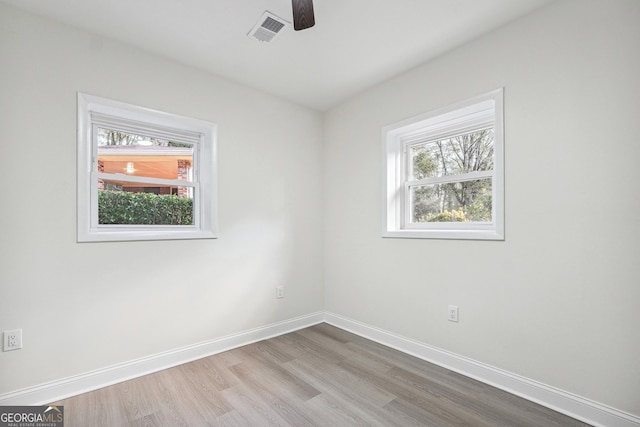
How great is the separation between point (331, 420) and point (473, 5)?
8.86 ft

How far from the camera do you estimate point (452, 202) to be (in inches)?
101

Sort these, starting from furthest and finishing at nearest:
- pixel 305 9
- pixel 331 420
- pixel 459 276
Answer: pixel 459 276, pixel 331 420, pixel 305 9

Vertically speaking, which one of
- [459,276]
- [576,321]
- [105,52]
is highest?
[105,52]

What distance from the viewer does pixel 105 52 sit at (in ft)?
7.14

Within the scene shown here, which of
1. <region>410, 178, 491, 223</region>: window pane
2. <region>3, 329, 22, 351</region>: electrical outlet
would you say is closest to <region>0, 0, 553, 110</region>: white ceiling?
<region>410, 178, 491, 223</region>: window pane

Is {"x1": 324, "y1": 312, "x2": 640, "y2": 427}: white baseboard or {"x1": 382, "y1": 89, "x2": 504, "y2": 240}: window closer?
{"x1": 324, "y1": 312, "x2": 640, "y2": 427}: white baseboard

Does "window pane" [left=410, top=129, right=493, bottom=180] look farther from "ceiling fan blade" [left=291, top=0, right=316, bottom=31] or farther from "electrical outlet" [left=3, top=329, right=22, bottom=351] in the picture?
"electrical outlet" [left=3, top=329, right=22, bottom=351]

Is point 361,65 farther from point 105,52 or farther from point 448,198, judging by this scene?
point 105,52

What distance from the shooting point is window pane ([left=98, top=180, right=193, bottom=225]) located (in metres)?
2.32

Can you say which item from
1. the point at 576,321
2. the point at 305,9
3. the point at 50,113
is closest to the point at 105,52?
the point at 50,113

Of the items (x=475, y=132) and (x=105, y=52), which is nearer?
(x=105, y=52)

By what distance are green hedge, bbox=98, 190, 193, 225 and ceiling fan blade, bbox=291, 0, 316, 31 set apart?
6.02ft

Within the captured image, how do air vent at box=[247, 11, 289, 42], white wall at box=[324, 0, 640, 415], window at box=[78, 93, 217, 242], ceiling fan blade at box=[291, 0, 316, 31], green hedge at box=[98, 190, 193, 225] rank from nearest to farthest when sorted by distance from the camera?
1. ceiling fan blade at box=[291, 0, 316, 31]
2. white wall at box=[324, 0, 640, 415]
3. air vent at box=[247, 11, 289, 42]
4. window at box=[78, 93, 217, 242]
5. green hedge at box=[98, 190, 193, 225]

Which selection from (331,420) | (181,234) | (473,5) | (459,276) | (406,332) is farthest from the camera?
(406,332)
